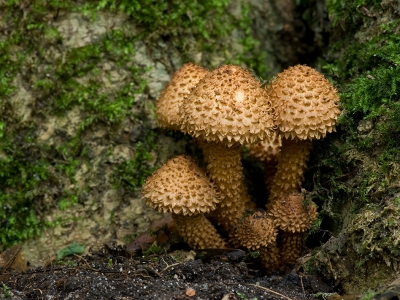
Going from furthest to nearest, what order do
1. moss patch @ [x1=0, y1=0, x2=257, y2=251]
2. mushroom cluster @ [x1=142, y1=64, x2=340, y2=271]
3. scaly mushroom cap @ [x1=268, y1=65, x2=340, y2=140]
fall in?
moss patch @ [x1=0, y1=0, x2=257, y2=251] → scaly mushroom cap @ [x1=268, y1=65, x2=340, y2=140] → mushroom cluster @ [x1=142, y1=64, x2=340, y2=271]

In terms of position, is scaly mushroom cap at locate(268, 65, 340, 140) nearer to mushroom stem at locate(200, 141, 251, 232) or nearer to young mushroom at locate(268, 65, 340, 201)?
young mushroom at locate(268, 65, 340, 201)

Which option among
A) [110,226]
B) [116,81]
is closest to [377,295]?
[110,226]

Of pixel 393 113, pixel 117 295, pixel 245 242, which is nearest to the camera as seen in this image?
pixel 117 295

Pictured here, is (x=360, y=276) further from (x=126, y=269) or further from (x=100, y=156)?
(x=100, y=156)

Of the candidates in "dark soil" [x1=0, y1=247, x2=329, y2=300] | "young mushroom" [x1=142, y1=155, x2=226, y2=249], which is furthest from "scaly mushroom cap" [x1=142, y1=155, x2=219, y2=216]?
"dark soil" [x1=0, y1=247, x2=329, y2=300]

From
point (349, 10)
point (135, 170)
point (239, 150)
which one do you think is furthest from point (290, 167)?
point (349, 10)

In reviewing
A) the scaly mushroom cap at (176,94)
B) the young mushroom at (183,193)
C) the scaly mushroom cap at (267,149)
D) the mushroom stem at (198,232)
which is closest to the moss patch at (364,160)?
the scaly mushroom cap at (267,149)
